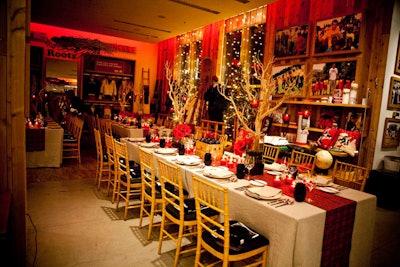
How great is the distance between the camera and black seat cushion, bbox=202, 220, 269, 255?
1946mm

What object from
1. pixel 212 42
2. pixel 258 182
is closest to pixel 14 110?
pixel 258 182

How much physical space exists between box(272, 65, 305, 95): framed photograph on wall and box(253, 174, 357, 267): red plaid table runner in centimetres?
368

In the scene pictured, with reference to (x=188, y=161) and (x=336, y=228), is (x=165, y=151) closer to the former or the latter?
(x=188, y=161)

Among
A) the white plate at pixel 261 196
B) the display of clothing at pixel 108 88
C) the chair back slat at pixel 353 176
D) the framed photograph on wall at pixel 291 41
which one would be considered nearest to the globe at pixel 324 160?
the chair back slat at pixel 353 176

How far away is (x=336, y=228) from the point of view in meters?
2.03

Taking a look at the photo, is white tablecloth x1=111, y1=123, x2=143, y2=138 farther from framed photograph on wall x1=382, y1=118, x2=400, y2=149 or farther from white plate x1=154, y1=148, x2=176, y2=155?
framed photograph on wall x1=382, y1=118, x2=400, y2=149

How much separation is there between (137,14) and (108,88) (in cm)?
406

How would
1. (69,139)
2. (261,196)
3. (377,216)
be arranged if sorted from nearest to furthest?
(261,196)
(377,216)
(69,139)

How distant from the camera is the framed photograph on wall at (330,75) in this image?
4.81 m

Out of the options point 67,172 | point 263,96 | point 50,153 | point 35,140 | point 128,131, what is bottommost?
point 67,172

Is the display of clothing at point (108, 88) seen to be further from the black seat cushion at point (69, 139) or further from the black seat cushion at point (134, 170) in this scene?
the black seat cushion at point (134, 170)

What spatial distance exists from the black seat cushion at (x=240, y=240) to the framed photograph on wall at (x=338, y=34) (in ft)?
13.0

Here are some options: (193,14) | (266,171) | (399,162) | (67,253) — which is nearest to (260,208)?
(266,171)

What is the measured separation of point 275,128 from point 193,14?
3.08 metres
